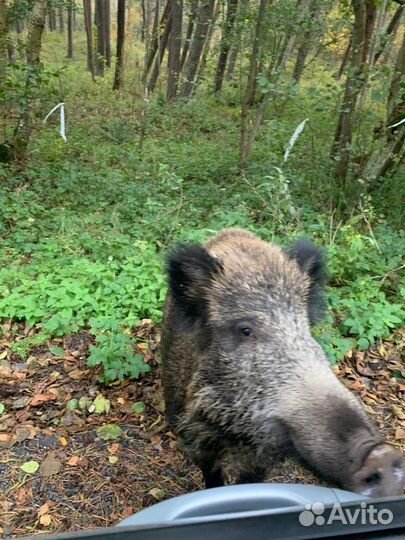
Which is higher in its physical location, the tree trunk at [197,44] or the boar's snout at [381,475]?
the boar's snout at [381,475]

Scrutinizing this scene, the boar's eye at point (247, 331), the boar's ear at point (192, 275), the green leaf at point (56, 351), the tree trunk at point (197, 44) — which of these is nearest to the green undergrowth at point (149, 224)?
the green leaf at point (56, 351)

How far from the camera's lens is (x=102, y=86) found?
19594 millimetres

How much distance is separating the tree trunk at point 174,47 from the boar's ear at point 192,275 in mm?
15482

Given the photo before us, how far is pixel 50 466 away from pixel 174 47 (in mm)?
16340

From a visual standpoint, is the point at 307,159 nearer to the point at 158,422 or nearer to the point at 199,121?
the point at 199,121

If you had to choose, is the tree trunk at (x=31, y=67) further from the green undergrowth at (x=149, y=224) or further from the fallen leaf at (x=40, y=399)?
the fallen leaf at (x=40, y=399)

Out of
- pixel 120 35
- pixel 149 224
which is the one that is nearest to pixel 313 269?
pixel 149 224

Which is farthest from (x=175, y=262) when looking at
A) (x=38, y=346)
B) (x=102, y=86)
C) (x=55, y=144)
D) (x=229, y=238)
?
(x=102, y=86)

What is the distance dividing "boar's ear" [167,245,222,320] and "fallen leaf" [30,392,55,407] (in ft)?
4.93

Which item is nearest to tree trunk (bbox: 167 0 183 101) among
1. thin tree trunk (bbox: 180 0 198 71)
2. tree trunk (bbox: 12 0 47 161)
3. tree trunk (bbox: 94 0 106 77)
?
thin tree trunk (bbox: 180 0 198 71)

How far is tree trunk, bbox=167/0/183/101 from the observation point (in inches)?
669

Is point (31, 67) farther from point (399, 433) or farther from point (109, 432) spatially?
point (399, 433)

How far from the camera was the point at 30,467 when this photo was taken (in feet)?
10.8

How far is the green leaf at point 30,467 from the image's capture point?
128 inches
